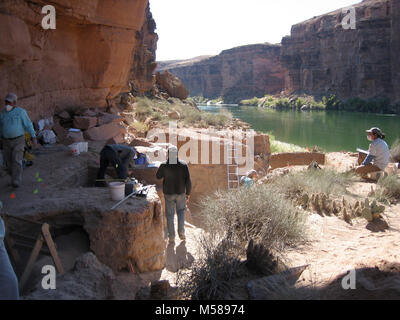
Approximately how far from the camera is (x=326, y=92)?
57.5m

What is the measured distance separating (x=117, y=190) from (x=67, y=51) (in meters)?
6.07

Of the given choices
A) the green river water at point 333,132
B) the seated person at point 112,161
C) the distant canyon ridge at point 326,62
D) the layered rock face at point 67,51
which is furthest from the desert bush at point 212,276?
the distant canyon ridge at point 326,62

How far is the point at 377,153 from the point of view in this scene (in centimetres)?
808

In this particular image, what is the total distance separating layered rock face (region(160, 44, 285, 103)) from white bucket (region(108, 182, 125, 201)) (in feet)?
260

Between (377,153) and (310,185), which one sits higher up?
(377,153)

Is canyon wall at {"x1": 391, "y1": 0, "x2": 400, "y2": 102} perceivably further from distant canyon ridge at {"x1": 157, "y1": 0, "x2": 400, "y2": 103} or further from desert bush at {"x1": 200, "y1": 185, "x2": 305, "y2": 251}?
desert bush at {"x1": 200, "y1": 185, "x2": 305, "y2": 251}

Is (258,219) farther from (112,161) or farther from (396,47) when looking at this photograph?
(396,47)

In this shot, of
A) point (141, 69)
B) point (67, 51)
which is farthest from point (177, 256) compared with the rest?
point (141, 69)

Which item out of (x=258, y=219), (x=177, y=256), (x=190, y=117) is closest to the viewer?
(x=258, y=219)

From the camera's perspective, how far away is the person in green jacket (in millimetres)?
4950
